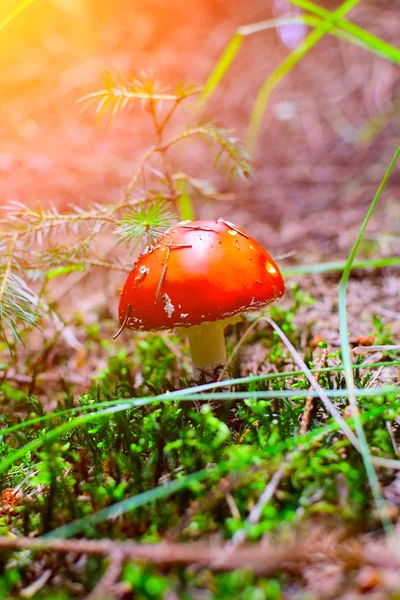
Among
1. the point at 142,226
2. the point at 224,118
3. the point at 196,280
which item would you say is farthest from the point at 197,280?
the point at 224,118

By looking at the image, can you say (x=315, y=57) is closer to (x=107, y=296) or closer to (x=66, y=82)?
(x=66, y=82)

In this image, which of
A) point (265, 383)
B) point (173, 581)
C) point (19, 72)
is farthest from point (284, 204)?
point (173, 581)

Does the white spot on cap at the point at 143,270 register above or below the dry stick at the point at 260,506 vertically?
above

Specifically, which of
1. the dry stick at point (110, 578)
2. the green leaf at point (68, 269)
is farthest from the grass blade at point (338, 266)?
the dry stick at point (110, 578)

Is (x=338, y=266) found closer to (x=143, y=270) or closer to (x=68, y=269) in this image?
(x=143, y=270)

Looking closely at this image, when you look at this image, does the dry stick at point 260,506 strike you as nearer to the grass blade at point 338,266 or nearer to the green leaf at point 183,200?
the grass blade at point 338,266

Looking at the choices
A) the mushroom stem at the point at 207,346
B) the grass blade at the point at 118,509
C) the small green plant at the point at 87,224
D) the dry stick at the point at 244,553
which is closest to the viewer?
the dry stick at the point at 244,553

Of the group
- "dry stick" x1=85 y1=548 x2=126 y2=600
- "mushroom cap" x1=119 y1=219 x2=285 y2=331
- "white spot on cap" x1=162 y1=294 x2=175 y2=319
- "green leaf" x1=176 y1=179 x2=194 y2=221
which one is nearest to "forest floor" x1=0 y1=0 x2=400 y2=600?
"dry stick" x1=85 y1=548 x2=126 y2=600
